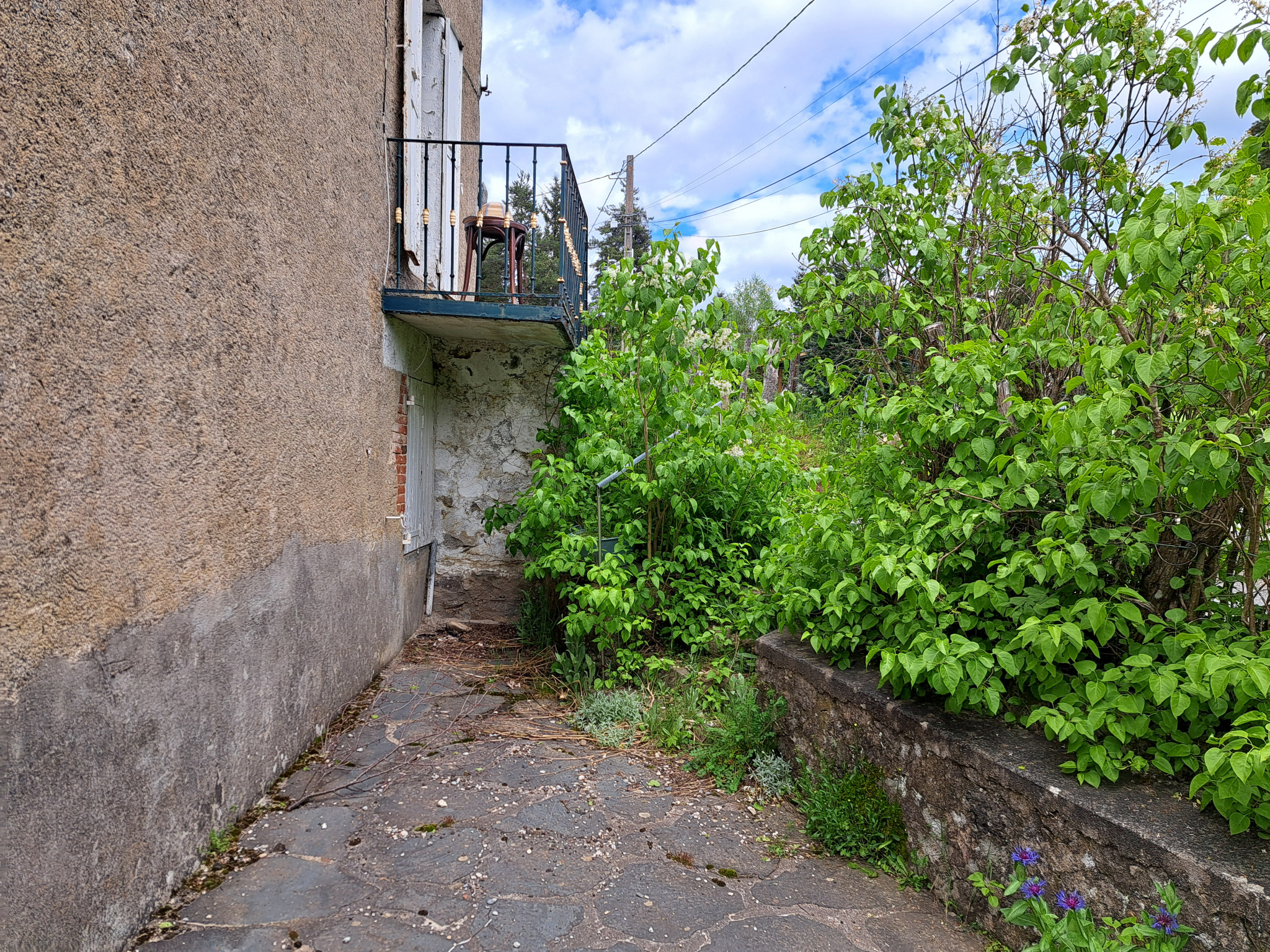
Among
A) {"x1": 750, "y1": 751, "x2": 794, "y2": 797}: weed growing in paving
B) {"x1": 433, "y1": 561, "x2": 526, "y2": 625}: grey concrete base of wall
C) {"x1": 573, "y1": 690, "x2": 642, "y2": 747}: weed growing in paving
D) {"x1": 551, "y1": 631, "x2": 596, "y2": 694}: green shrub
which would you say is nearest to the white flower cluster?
{"x1": 551, "y1": 631, "x2": 596, "y2": 694}: green shrub

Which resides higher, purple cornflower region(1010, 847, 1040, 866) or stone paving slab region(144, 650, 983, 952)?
purple cornflower region(1010, 847, 1040, 866)

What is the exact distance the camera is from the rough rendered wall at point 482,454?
20.3 ft

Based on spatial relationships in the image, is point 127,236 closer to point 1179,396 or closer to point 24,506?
point 24,506

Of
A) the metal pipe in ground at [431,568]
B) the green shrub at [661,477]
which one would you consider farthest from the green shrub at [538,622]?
the metal pipe in ground at [431,568]

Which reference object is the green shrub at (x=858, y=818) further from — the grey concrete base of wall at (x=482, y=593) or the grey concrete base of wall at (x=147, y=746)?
the grey concrete base of wall at (x=482, y=593)

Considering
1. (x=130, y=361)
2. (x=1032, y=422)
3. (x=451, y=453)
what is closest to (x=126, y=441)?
(x=130, y=361)

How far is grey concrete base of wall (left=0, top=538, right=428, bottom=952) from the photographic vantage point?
73.8 inches

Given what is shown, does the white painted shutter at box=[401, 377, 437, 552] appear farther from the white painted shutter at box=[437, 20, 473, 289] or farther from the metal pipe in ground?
the white painted shutter at box=[437, 20, 473, 289]

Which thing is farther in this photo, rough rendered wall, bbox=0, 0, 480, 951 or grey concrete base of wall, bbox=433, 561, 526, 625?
grey concrete base of wall, bbox=433, 561, 526, 625

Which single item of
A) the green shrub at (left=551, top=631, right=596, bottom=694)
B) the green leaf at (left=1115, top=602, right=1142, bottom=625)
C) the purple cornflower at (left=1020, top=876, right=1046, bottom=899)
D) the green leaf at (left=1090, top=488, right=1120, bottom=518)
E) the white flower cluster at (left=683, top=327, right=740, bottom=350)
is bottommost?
the green shrub at (left=551, top=631, right=596, bottom=694)

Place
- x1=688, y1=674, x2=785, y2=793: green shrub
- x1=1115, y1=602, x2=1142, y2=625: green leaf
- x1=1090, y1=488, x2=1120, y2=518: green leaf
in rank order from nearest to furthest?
x1=1090, y1=488, x2=1120, y2=518: green leaf, x1=1115, y1=602, x2=1142, y2=625: green leaf, x1=688, y1=674, x2=785, y2=793: green shrub

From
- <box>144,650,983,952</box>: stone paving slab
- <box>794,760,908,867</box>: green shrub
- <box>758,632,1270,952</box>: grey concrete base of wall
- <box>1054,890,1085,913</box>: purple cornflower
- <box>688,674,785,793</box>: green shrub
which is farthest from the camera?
<box>688,674,785,793</box>: green shrub

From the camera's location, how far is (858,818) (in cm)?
288

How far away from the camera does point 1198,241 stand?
182 cm
